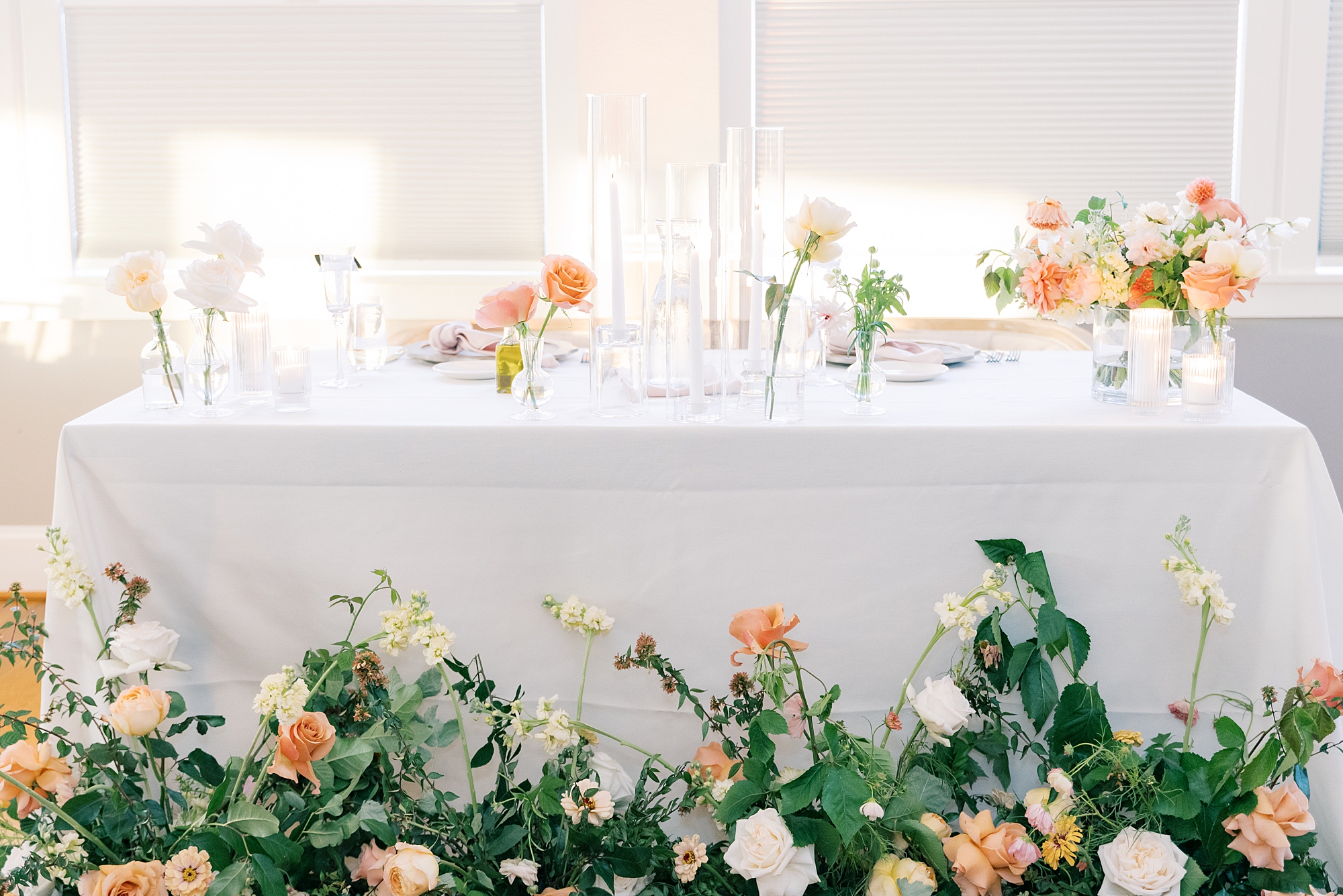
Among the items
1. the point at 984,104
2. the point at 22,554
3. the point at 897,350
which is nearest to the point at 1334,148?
the point at 984,104

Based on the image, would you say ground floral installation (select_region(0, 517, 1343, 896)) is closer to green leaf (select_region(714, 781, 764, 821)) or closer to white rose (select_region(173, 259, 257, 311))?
green leaf (select_region(714, 781, 764, 821))

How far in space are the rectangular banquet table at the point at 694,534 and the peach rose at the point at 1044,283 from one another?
0.16m

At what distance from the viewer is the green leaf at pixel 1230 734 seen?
1.22 m

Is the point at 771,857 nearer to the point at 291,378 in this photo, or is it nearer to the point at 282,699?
the point at 282,699

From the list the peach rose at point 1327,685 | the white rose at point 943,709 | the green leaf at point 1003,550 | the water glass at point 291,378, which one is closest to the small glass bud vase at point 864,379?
the green leaf at point 1003,550

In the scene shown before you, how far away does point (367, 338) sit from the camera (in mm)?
1744

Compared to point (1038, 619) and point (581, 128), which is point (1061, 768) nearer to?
point (1038, 619)

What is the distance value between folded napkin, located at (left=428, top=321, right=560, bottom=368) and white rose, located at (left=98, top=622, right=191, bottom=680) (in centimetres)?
67

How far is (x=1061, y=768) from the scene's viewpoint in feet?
4.28

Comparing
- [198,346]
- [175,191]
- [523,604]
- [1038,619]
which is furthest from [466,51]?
[1038,619]

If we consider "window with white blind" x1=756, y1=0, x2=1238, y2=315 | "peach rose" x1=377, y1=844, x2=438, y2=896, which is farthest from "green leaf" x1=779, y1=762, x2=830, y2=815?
"window with white blind" x1=756, y1=0, x2=1238, y2=315

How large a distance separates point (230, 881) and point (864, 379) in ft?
2.97

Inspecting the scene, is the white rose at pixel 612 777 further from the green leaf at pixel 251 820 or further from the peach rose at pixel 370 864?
the green leaf at pixel 251 820

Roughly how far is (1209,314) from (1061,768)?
0.58 m
